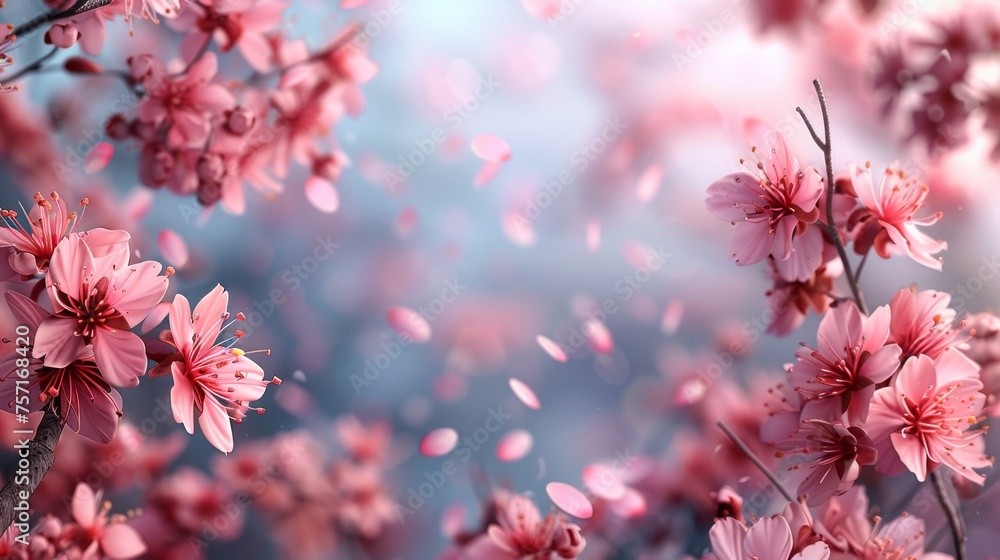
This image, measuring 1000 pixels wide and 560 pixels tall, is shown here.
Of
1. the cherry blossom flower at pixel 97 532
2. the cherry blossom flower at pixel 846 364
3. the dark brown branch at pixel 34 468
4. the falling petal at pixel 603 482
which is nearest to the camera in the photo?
the dark brown branch at pixel 34 468

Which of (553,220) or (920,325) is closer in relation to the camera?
(920,325)

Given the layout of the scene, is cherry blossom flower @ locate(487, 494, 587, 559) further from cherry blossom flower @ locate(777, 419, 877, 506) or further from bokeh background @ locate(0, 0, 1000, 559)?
cherry blossom flower @ locate(777, 419, 877, 506)

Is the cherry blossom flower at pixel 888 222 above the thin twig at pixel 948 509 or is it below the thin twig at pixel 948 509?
above

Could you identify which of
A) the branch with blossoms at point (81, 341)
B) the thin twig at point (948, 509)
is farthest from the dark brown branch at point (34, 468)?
the thin twig at point (948, 509)

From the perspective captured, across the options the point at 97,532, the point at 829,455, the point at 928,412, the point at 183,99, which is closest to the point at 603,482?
the point at 829,455

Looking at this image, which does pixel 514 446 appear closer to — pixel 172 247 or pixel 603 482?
pixel 603 482

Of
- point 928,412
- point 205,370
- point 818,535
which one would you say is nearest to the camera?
point 205,370

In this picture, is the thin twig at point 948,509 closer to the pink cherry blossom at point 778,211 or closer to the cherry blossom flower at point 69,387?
the pink cherry blossom at point 778,211
